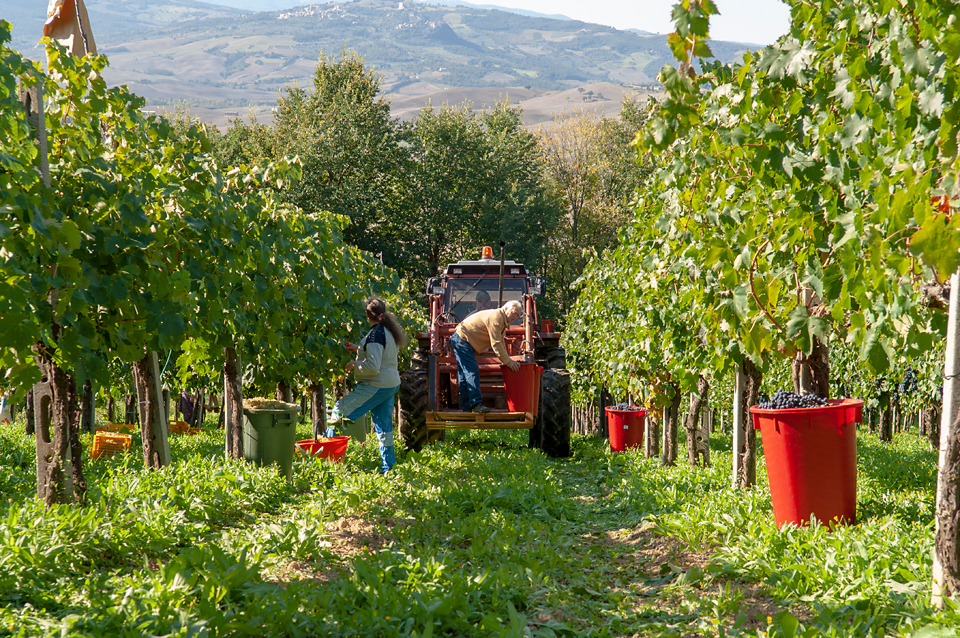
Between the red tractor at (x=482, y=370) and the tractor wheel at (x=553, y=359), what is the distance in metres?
0.01

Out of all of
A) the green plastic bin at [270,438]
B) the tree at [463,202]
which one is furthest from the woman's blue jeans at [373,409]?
the tree at [463,202]

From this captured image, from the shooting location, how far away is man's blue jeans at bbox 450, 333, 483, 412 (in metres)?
8.21

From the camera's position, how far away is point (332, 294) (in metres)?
8.43

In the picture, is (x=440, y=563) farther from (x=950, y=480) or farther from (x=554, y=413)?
(x=554, y=413)

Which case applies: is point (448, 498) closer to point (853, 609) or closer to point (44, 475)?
point (44, 475)

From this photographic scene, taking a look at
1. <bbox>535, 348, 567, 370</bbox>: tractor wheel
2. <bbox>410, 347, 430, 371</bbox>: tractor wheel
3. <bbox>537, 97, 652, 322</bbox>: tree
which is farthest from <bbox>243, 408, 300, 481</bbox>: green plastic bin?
<bbox>537, 97, 652, 322</bbox>: tree

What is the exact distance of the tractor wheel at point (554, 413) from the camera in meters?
9.64

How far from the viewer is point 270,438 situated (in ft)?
21.6

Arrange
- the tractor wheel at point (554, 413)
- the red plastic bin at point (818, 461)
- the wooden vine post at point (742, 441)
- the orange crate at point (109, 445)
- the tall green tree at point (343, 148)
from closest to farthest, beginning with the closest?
the red plastic bin at point (818, 461) → the wooden vine post at point (742, 441) → the orange crate at point (109, 445) → the tractor wheel at point (554, 413) → the tall green tree at point (343, 148)

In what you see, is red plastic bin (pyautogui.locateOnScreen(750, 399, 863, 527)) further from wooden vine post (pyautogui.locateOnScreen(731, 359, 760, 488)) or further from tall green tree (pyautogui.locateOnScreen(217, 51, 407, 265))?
tall green tree (pyautogui.locateOnScreen(217, 51, 407, 265))

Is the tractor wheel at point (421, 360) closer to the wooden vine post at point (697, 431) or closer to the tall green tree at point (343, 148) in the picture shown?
the wooden vine post at point (697, 431)

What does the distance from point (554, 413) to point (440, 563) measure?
19.7 ft

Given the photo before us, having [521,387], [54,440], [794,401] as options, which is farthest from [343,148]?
[794,401]

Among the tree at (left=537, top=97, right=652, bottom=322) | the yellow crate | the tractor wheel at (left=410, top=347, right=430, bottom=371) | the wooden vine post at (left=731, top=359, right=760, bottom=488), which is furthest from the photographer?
the tree at (left=537, top=97, right=652, bottom=322)
